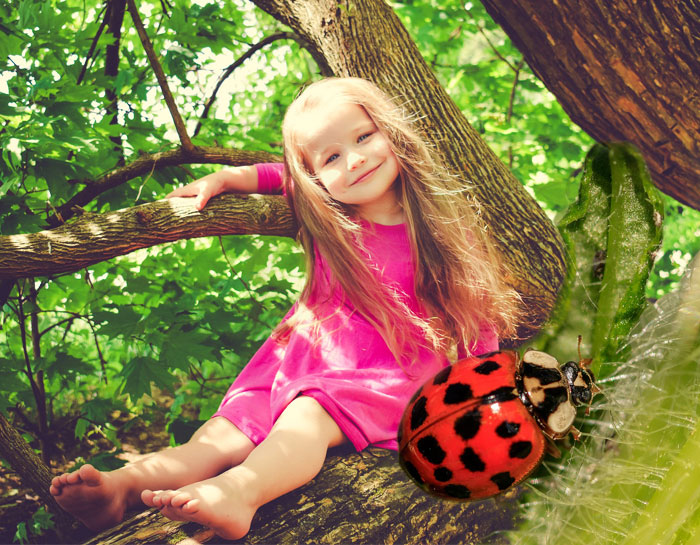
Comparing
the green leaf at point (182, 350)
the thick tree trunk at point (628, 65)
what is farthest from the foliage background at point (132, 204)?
the thick tree trunk at point (628, 65)

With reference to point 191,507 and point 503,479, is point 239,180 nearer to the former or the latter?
point 191,507

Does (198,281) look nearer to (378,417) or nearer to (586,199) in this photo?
(378,417)

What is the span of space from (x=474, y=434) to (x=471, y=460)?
0.02 meters

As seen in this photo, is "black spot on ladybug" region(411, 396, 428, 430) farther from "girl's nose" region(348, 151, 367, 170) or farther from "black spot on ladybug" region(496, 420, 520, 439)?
"girl's nose" region(348, 151, 367, 170)

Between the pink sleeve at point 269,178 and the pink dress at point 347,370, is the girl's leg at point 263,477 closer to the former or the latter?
the pink dress at point 347,370

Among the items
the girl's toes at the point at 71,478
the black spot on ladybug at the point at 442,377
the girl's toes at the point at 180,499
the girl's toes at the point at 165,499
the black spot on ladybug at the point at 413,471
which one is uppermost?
the girl's toes at the point at 71,478

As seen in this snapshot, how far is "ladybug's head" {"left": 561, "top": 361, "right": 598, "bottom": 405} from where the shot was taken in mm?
413

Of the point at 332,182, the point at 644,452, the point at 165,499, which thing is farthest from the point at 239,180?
the point at 644,452

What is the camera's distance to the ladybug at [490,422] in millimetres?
436

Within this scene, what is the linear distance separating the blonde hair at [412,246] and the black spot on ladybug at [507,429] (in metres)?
0.34

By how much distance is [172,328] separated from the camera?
1003mm

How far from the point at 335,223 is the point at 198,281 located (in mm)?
537

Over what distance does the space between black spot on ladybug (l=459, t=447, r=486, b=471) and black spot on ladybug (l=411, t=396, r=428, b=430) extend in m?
0.04

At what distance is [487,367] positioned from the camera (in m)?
0.47
